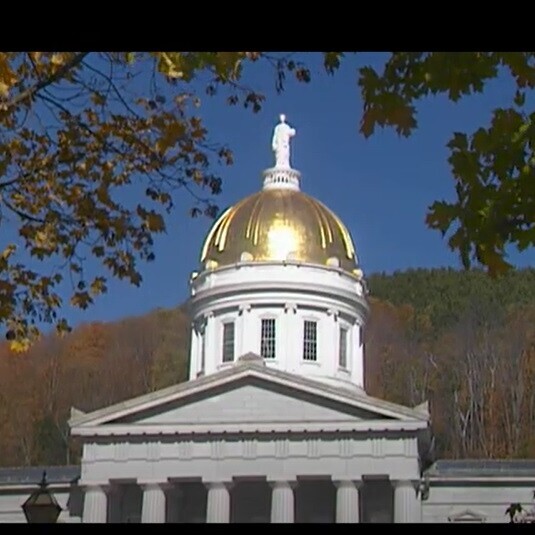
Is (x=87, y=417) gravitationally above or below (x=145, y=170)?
above

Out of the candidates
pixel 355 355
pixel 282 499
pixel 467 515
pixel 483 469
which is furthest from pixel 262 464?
pixel 355 355

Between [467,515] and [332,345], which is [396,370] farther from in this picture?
[467,515]

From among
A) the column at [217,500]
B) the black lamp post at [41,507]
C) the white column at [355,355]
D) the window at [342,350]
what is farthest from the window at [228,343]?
the black lamp post at [41,507]

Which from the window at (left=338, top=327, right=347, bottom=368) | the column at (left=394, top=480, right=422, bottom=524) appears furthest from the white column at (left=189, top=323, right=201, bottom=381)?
the column at (left=394, top=480, right=422, bottom=524)

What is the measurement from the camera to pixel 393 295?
89.2m

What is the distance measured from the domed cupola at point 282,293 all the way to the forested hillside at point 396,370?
19.1m

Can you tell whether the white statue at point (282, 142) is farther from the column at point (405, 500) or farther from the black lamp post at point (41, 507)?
the black lamp post at point (41, 507)

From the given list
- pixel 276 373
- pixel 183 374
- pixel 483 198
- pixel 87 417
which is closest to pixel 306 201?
pixel 276 373

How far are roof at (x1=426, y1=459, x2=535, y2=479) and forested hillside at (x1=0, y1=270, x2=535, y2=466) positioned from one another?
869 inches

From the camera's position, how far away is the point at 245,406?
50.4 m

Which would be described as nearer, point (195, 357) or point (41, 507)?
point (41, 507)

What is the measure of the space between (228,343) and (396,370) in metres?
23.5

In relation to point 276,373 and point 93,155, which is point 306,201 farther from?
point 93,155
